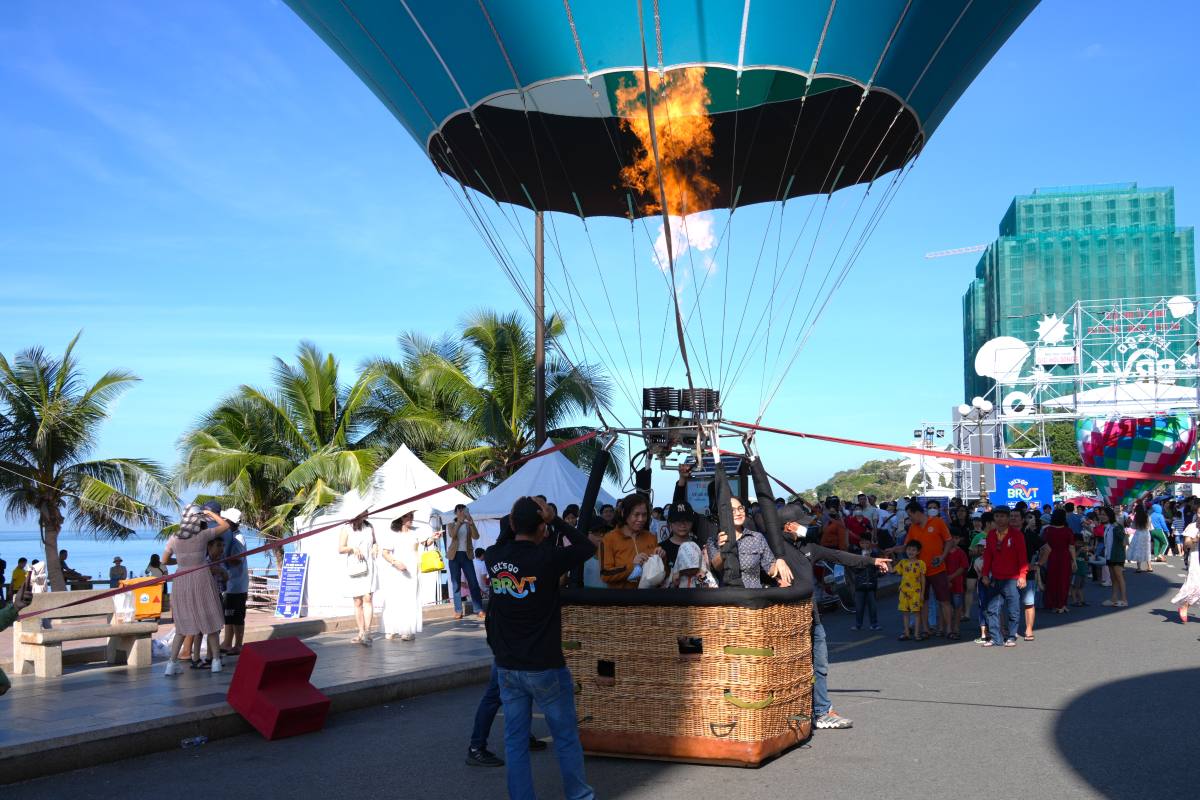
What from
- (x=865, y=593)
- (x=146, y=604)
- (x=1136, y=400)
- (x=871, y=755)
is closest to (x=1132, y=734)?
(x=871, y=755)

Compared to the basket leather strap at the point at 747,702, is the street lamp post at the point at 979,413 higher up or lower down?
higher up

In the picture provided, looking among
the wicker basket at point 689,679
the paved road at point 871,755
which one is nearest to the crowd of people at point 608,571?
the wicker basket at point 689,679

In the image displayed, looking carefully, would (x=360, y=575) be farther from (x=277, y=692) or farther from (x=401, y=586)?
(x=277, y=692)

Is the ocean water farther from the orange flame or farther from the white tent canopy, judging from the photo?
the white tent canopy

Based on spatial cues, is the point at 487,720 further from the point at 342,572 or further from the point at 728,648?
the point at 342,572

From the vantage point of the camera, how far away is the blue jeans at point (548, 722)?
5.68 metres

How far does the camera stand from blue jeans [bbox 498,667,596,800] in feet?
18.6

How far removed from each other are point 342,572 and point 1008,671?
39.3 ft

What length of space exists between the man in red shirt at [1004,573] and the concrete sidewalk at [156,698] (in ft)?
20.5

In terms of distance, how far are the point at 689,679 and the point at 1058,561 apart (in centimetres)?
1232

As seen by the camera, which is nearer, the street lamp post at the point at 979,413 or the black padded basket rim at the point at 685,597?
the black padded basket rim at the point at 685,597

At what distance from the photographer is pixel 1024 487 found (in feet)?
108

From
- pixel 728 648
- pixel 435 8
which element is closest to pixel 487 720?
pixel 728 648

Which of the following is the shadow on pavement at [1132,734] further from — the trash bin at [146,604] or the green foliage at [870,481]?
the green foliage at [870,481]
